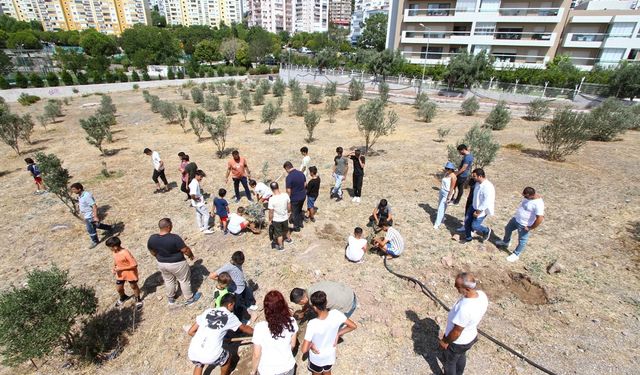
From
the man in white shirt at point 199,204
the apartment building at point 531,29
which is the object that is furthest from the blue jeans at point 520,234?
the apartment building at point 531,29

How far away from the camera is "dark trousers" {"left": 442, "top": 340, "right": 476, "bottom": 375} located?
11.0ft

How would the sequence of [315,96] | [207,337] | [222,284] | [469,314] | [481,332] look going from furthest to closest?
[315,96] → [481,332] → [222,284] → [207,337] → [469,314]

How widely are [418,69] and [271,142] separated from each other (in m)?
35.0

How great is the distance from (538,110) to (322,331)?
78.4 ft

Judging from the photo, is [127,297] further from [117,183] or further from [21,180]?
[21,180]

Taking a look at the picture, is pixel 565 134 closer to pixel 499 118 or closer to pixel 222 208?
pixel 499 118

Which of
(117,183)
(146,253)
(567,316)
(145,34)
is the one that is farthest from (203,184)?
(145,34)

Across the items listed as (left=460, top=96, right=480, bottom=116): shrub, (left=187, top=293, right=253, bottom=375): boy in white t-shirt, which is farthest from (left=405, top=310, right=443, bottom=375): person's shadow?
(left=460, top=96, right=480, bottom=116): shrub

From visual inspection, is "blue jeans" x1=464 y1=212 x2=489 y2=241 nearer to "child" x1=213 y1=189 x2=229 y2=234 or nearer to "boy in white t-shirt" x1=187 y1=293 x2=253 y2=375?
"boy in white t-shirt" x1=187 y1=293 x2=253 y2=375

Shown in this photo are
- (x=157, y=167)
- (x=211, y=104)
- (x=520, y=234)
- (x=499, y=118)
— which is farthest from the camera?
(x=211, y=104)

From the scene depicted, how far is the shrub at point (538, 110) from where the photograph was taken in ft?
66.6

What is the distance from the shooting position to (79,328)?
483cm

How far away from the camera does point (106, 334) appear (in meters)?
4.56

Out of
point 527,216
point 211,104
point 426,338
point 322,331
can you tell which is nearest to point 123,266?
point 322,331
